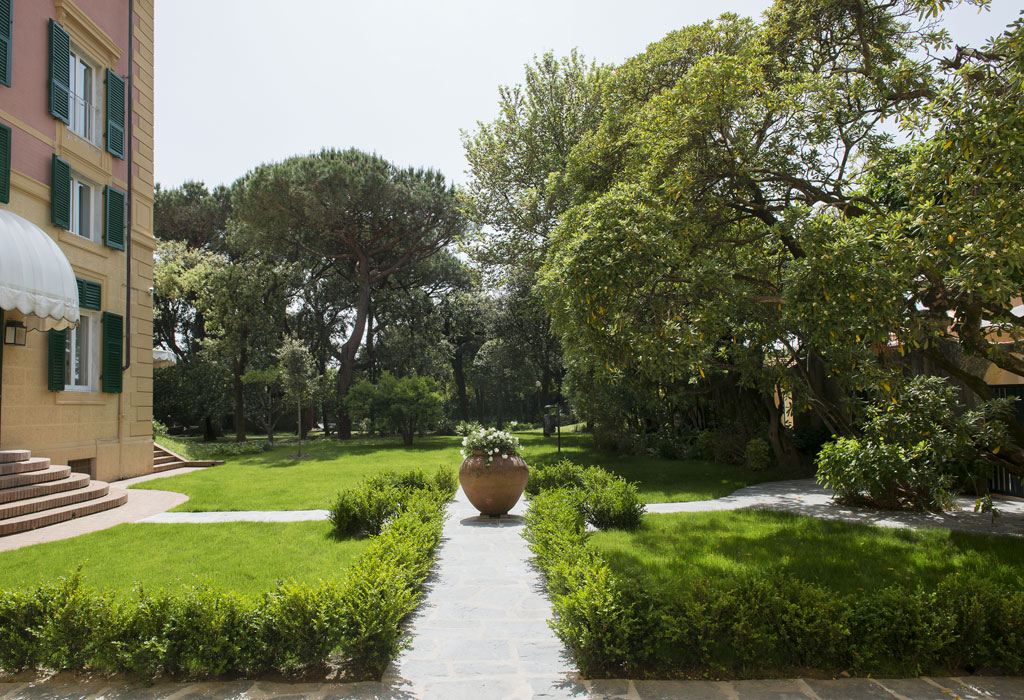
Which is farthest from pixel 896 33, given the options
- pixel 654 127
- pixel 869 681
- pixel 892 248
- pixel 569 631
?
pixel 569 631

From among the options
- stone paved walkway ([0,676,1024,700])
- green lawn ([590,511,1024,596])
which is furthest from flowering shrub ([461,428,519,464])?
stone paved walkway ([0,676,1024,700])

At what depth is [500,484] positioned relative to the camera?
1016 centimetres

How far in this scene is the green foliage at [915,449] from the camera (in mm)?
8198

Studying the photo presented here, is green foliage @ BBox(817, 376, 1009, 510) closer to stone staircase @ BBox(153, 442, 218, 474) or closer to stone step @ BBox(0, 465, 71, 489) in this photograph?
stone step @ BBox(0, 465, 71, 489)

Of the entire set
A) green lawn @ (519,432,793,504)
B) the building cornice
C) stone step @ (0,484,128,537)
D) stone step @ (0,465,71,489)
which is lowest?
green lawn @ (519,432,793,504)

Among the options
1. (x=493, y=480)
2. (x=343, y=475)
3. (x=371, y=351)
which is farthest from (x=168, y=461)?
(x=371, y=351)

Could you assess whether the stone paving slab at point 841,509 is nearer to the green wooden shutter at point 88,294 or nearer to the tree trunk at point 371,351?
the green wooden shutter at point 88,294

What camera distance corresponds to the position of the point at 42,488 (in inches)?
405

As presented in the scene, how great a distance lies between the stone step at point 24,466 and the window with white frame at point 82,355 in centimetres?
242

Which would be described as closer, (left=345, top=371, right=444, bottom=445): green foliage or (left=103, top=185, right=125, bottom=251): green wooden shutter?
(left=103, top=185, right=125, bottom=251): green wooden shutter

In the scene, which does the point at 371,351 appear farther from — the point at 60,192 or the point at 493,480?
the point at 493,480

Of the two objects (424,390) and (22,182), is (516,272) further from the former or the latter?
(22,182)

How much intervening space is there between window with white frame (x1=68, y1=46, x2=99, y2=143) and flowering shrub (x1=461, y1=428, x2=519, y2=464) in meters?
10.7

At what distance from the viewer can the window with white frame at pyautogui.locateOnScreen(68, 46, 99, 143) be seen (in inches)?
517
